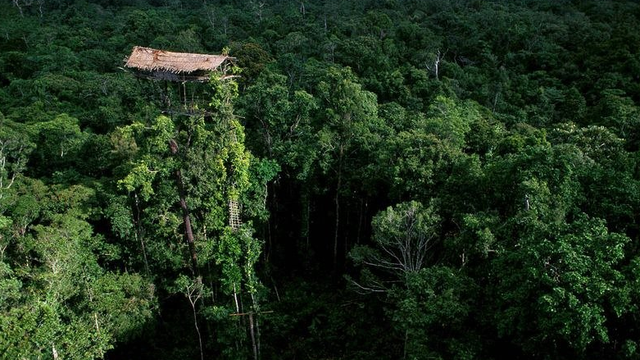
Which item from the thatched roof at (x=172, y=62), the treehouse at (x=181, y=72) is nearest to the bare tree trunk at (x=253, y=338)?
the treehouse at (x=181, y=72)

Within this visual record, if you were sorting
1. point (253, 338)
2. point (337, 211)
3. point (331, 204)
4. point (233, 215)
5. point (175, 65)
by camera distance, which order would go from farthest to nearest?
point (331, 204) < point (337, 211) < point (253, 338) < point (233, 215) < point (175, 65)

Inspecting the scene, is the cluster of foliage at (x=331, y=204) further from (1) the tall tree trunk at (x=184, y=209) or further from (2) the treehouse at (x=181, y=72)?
→ (2) the treehouse at (x=181, y=72)

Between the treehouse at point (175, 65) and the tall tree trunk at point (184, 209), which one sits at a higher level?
the treehouse at point (175, 65)

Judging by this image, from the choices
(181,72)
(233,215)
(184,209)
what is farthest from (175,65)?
(233,215)

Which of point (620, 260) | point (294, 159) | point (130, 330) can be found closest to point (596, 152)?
point (620, 260)

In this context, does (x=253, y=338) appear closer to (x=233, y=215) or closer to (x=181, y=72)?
(x=233, y=215)

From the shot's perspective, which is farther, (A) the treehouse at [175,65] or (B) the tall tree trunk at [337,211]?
(B) the tall tree trunk at [337,211]
